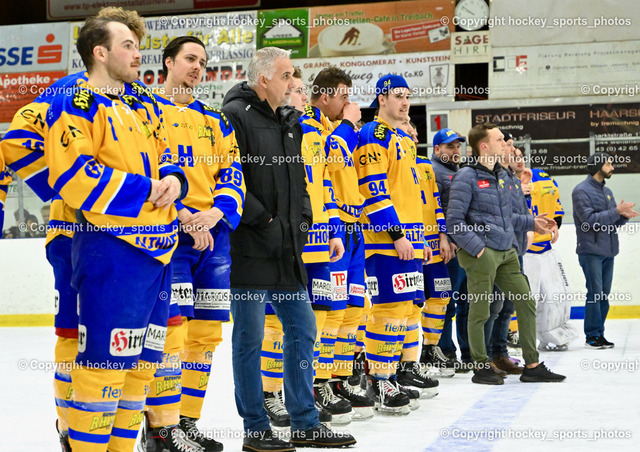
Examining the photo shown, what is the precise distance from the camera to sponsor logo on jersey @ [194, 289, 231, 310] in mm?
3590

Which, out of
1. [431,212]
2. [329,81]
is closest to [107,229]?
[329,81]

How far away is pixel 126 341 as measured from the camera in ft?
8.36

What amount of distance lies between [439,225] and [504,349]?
1.16 metres

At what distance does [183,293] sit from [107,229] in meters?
0.98

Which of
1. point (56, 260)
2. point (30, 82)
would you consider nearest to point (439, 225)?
point (56, 260)

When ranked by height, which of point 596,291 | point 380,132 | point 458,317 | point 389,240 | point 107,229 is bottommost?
point 458,317

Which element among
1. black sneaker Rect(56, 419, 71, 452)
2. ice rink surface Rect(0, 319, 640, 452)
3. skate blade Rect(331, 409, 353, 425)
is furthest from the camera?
skate blade Rect(331, 409, 353, 425)

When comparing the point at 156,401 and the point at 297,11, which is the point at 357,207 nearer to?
the point at 156,401

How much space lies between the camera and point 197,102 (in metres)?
3.81

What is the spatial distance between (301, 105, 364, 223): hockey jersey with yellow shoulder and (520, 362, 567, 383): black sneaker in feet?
6.30

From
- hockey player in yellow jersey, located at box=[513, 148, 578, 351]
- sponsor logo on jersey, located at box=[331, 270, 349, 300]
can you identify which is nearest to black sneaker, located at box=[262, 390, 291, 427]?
sponsor logo on jersey, located at box=[331, 270, 349, 300]

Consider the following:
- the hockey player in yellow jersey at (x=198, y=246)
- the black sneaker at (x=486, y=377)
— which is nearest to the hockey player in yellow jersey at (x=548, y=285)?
the black sneaker at (x=486, y=377)

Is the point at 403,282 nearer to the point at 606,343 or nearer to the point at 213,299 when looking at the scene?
the point at 213,299

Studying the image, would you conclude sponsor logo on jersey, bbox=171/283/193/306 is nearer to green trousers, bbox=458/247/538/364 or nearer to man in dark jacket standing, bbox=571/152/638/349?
green trousers, bbox=458/247/538/364
